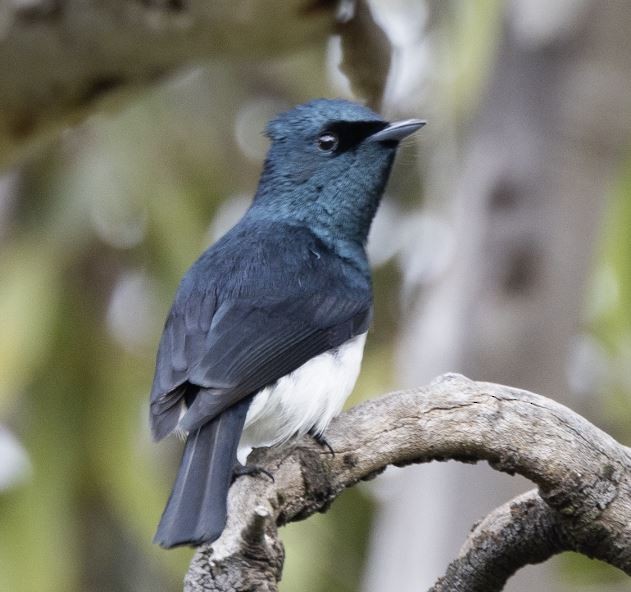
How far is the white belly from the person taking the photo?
348 centimetres

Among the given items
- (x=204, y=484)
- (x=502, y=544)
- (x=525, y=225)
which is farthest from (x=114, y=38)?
(x=525, y=225)

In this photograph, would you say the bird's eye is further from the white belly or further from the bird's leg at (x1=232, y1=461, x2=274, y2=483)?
the bird's leg at (x1=232, y1=461, x2=274, y2=483)

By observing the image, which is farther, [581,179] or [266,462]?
[581,179]

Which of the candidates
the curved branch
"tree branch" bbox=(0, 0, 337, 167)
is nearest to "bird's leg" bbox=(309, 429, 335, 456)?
the curved branch

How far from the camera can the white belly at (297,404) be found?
348cm

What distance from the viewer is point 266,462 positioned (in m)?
3.10

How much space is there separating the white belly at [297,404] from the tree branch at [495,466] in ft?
1.33

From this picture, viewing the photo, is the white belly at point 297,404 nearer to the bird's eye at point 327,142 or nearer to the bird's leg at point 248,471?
the bird's leg at point 248,471

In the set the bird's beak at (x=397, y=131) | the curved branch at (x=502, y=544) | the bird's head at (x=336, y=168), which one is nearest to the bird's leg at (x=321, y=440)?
the curved branch at (x=502, y=544)

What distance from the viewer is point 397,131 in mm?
4109

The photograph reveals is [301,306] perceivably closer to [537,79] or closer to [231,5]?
[231,5]

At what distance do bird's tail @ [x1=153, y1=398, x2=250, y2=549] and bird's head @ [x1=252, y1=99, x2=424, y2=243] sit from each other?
1003 millimetres

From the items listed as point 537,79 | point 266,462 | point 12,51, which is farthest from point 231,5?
point 537,79

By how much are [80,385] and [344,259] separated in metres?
2.64
